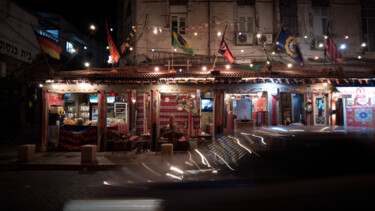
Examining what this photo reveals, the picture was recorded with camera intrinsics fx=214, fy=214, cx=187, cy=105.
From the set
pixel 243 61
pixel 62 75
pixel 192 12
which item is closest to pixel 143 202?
pixel 62 75

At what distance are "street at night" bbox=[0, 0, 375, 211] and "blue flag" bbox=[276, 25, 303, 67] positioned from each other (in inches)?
3.0

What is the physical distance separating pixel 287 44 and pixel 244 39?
4.06 m

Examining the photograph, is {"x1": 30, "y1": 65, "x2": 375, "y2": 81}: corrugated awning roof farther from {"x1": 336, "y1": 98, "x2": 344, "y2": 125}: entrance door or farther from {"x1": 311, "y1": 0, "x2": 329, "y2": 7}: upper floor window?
{"x1": 311, "y1": 0, "x2": 329, "y2": 7}: upper floor window

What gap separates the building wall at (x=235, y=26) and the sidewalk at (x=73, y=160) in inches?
286

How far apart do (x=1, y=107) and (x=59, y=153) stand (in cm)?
648

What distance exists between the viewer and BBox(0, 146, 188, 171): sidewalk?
28.9 ft

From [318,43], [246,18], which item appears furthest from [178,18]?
[318,43]

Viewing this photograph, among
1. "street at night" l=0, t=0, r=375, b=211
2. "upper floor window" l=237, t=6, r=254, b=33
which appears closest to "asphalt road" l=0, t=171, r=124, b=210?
"street at night" l=0, t=0, r=375, b=211

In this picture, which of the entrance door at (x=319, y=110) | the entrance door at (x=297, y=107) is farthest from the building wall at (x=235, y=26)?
the entrance door at (x=297, y=107)

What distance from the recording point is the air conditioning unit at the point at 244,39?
47.1ft

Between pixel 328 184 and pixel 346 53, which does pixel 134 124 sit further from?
pixel 346 53

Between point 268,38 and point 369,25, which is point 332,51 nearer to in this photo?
point 268,38

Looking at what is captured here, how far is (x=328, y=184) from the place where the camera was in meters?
2.80

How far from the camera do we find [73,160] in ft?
31.8
